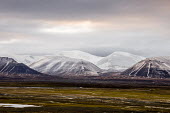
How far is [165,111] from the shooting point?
75688mm

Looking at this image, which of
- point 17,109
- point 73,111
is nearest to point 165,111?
point 73,111

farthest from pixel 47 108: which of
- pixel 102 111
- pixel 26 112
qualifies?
pixel 102 111

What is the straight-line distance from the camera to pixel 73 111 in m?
73.2

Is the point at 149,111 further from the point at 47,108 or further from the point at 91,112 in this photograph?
the point at 47,108

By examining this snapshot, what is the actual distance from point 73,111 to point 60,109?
426 cm

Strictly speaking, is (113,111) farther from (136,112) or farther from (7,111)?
(7,111)

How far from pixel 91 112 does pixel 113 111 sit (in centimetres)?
571

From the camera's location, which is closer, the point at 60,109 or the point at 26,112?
the point at 26,112

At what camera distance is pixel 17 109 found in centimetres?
7406

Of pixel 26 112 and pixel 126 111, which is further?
pixel 126 111

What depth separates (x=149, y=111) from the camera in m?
75.1

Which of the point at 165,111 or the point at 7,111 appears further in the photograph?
the point at 165,111

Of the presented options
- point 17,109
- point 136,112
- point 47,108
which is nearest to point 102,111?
point 136,112

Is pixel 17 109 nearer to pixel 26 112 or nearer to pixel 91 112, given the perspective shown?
pixel 26 112
